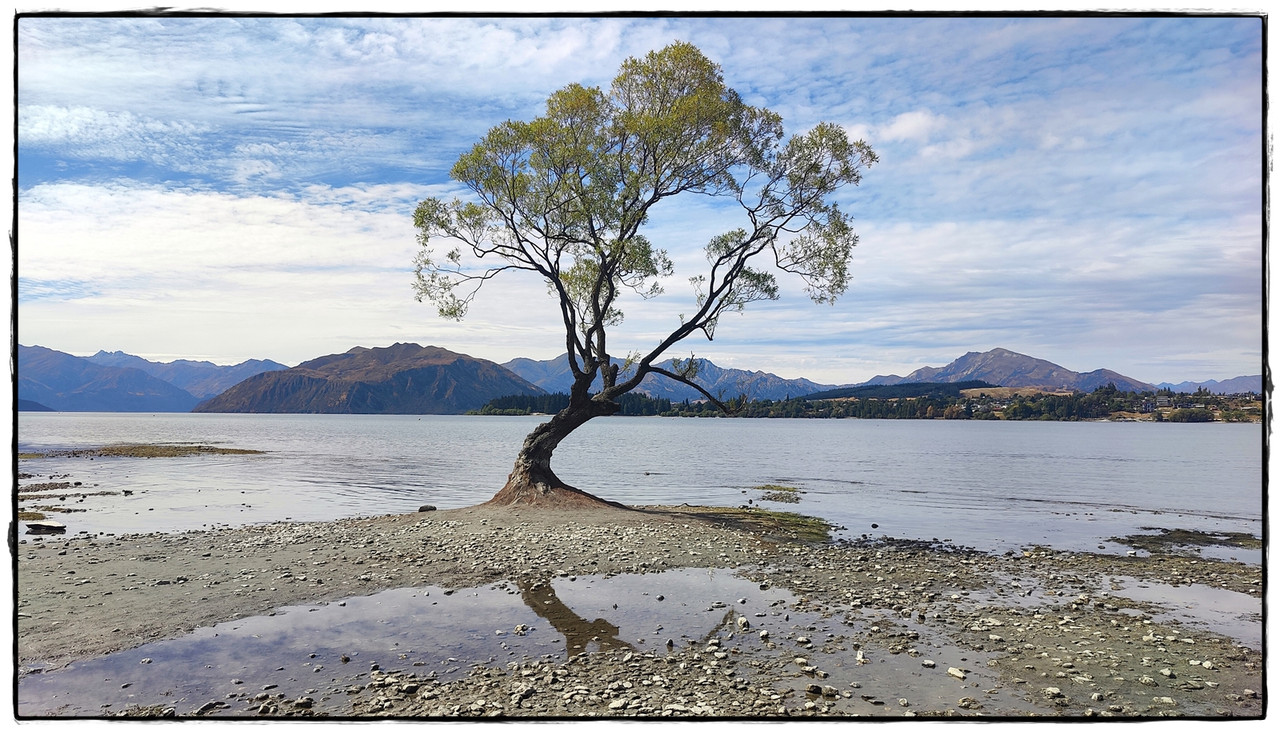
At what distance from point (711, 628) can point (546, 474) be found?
16433 millimetres

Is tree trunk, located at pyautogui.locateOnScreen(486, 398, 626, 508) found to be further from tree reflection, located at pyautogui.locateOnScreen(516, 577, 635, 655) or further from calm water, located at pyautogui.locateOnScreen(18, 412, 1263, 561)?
tree reflection, located at pyautogui.locateOnScreen(516, 577, 635, 655)

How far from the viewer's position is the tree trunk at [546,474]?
28.3 m

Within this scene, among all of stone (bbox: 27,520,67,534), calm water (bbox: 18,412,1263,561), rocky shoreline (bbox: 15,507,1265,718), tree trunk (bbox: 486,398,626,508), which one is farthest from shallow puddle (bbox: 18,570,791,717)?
stone (bbox: 27,520,67,534)

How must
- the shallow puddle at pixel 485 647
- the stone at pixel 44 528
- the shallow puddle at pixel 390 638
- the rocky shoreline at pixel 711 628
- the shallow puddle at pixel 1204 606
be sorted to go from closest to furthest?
the rocky shoreline at pixel 711 628 → the shallow puddle at pixel 485 647 → the shallow puddle at pixel 390 638 → the shallow puddle at pixel 1204 606 → the stone at pixel 44 528

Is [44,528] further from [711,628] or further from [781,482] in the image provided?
[781,482]

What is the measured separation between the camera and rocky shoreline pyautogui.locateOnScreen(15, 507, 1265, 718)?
10.3 m

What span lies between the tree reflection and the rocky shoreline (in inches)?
3.9

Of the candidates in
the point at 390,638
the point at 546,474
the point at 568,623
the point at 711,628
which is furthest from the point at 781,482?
the point at 390,638

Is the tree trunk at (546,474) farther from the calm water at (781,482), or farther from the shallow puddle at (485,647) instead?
the shallow puddle at (485,647)

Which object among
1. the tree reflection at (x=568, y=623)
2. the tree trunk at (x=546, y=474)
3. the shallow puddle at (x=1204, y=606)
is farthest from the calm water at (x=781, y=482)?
the tree reflection at (x=568, y=623)

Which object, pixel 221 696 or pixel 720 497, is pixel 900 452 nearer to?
pixel 720 497

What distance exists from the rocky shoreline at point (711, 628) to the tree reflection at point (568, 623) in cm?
10

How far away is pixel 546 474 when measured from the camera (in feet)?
97.0

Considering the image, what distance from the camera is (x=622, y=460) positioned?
78.2 m
